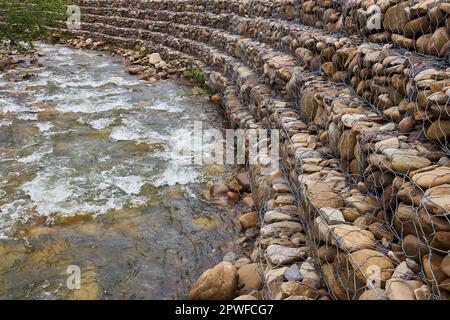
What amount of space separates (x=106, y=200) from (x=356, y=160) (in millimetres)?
3256

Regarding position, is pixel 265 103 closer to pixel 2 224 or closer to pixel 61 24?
pixel 2 224

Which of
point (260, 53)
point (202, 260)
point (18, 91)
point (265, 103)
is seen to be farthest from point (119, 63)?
point (202, 260)

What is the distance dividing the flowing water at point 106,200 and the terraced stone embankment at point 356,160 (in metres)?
0.83

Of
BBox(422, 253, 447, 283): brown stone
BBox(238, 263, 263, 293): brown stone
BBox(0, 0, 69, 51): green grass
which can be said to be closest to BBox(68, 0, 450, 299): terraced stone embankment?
BBox(422, 253, 447, 283): brown stone

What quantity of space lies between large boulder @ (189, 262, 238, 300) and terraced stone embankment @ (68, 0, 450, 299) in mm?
86

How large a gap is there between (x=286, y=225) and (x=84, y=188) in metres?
3.01

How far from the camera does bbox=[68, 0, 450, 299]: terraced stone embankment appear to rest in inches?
97.9

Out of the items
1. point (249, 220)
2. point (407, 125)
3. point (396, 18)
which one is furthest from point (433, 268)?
point (396, 18)

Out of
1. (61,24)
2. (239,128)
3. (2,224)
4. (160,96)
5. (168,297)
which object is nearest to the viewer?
(168,297)

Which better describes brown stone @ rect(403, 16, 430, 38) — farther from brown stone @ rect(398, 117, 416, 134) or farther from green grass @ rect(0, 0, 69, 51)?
green grass @ rect(0, 0, 69, 51)

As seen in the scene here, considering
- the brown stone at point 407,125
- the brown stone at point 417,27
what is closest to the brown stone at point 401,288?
the brown stone at point 407,125

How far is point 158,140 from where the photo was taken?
23.8 ft

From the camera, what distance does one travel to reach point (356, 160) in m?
3.46

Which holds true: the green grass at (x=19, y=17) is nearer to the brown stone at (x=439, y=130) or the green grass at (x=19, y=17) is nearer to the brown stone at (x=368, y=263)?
the brown stone at (x=439, y=130)
